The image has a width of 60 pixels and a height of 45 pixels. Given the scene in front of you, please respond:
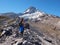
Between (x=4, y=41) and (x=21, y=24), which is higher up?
(x=21, y=24)

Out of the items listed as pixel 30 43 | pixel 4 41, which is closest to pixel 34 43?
pixel 30 43

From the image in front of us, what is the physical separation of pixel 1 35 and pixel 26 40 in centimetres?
587

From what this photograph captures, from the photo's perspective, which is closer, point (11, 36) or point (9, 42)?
point (9, 42)

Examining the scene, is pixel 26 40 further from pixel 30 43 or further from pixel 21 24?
pixel 21 24

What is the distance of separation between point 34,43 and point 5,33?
613cm

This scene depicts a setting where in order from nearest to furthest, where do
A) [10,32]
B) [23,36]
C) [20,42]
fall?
[20,42], [23,36], [10,32]

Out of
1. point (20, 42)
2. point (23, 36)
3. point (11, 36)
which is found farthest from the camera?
point (11, 36)

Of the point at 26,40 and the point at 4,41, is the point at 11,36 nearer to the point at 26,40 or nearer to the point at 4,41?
the point at 4,41

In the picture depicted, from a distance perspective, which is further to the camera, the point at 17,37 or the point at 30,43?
the point at 17,37

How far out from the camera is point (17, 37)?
89.2ft

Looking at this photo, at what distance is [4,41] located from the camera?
27.3 m

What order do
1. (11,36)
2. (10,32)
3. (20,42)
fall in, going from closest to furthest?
(20,42) < (11,36) < (10,32)

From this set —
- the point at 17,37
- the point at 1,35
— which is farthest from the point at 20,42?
the point at 1,35

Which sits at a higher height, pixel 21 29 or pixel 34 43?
pixel 21 29
